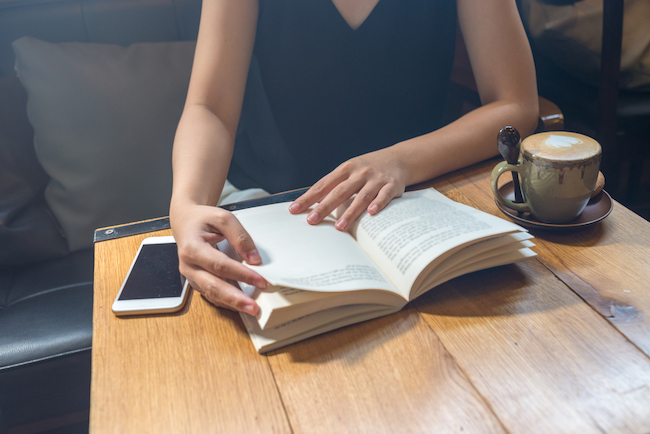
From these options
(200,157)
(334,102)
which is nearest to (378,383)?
(200,157)

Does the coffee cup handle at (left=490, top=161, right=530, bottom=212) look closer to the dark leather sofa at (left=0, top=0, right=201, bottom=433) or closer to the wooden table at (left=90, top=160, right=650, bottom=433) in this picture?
the wooden table at (left=90, top=160, right=650, bottom=433)

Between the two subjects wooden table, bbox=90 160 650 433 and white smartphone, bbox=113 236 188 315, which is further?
white smartphone, bbox=113 236 188 315

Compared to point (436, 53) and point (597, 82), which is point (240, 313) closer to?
point (436, 53)

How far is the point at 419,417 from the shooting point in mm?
444

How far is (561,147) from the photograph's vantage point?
2.15 ft

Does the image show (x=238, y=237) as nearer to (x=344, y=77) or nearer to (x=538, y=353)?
(x=538, y=353)

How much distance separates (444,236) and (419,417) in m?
0.23

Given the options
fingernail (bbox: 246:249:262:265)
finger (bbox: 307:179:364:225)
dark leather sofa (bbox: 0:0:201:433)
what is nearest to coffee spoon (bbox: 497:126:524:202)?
finger (bbox: 307:179:364:225)

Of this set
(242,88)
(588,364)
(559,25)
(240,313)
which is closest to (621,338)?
(588,364)

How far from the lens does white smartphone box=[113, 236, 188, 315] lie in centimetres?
60

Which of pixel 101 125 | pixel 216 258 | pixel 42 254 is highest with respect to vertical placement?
pixel 216 258

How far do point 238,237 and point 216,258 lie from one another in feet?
0.13

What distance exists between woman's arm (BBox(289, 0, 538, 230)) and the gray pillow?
2.61 feet

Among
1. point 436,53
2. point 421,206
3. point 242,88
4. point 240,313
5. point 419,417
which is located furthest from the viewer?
point 436,53
